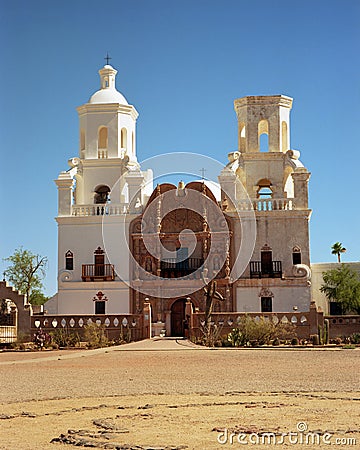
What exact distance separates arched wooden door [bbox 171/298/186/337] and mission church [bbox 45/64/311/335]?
0.17ft

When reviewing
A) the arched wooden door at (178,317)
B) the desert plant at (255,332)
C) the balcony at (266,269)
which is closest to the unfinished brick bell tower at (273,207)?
the balcony at (266,269)

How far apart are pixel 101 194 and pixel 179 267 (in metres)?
7.14

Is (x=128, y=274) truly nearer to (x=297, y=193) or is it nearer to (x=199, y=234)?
(x=199, y=234)

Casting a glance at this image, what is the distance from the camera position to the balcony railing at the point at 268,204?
44.3 m

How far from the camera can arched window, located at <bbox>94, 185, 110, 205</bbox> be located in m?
47.7

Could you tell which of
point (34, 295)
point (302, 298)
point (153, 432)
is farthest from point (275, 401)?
point (34, 295)

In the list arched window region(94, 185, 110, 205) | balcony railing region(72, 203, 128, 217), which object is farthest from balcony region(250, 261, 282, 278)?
arched window region(94, 185, 110, 205)

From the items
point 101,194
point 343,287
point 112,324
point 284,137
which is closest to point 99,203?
point 101,194

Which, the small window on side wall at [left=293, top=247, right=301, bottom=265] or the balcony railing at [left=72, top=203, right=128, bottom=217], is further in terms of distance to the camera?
the balcony railing at [left=72, top=203, right=128, bottom=217]

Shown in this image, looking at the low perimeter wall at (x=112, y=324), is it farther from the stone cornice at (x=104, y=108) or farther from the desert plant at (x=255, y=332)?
the stone cornice at (x=104, y=108)

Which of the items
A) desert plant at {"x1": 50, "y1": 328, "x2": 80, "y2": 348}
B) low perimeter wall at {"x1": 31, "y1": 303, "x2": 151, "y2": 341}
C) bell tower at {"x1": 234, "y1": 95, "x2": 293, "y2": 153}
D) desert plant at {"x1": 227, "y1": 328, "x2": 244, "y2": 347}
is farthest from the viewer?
bell tower at {"x1": 234, "y1": 95, "x2": 293, "y2": 153}

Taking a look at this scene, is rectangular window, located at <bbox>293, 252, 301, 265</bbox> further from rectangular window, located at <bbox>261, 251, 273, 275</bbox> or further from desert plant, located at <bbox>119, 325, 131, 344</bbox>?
desert plant, located at <bbox>119, 325, 131, 344</bbox>

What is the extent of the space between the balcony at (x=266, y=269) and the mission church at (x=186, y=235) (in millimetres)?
53

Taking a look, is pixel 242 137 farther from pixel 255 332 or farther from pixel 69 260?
pixel 255 332
